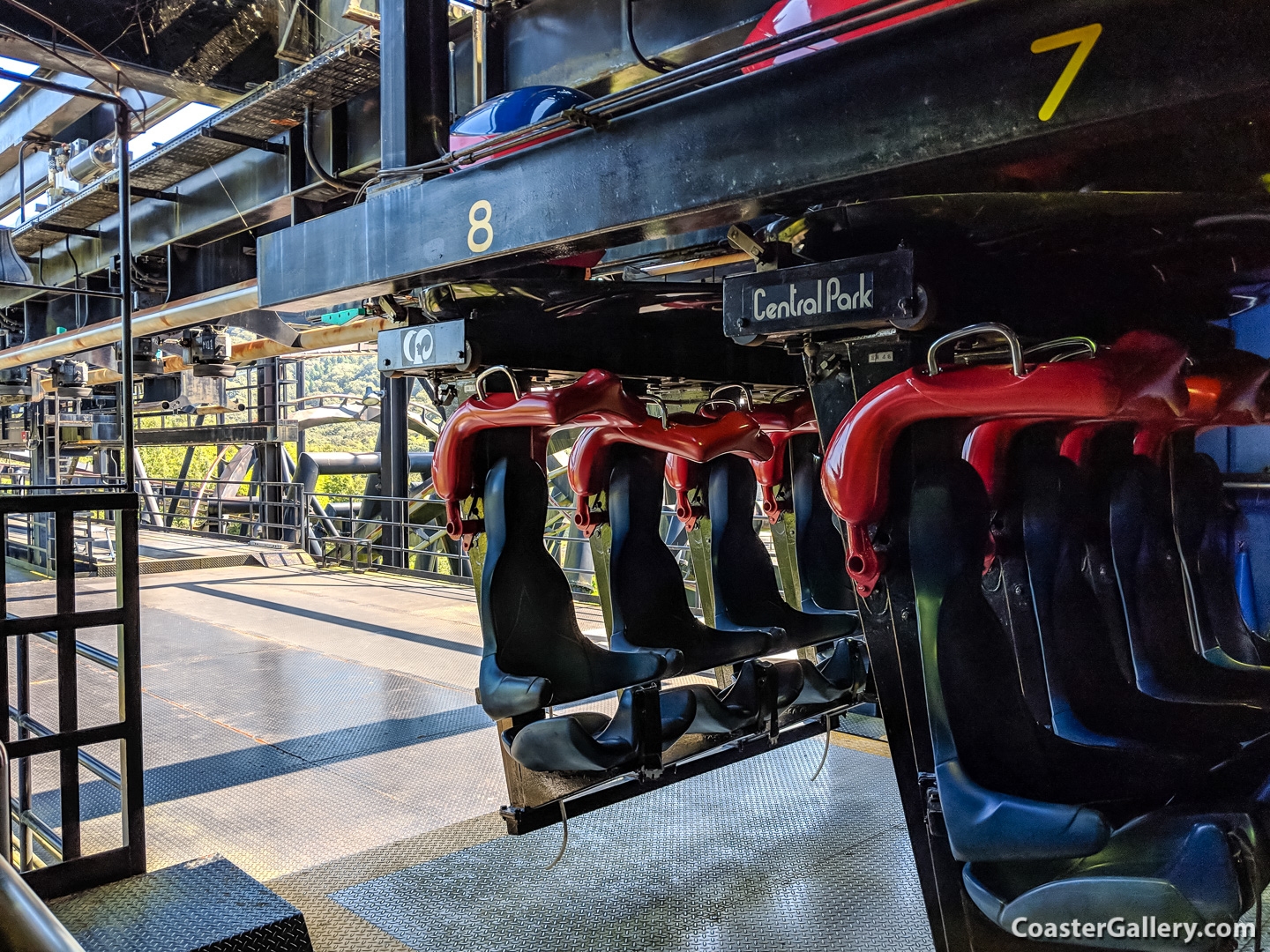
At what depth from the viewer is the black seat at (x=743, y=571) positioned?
321 centimetres

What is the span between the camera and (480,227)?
183cm

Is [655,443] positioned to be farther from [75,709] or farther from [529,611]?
[75,709]

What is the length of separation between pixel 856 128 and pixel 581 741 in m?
1.70

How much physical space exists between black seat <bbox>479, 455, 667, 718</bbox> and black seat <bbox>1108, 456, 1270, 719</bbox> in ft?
3.95

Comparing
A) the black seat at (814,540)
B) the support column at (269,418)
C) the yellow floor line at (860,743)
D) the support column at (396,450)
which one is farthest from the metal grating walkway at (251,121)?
the support column at (269,418)

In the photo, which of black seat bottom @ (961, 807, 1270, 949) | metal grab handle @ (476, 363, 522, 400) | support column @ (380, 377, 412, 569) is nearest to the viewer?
black seat bottom @ (961, 807, 1270, 949)

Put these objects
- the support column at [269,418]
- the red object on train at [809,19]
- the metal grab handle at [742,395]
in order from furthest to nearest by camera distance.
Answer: the support column at [269,418] < the metal grab handle at [742,395] < the red object on train at [809,19]

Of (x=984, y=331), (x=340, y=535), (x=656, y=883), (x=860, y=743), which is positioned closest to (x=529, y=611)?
(x=656, y=883)

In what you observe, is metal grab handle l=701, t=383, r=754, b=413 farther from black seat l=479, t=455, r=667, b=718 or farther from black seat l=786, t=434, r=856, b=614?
black seat l=479, t=455, r=667, b=718

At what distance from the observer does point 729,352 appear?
122 inches

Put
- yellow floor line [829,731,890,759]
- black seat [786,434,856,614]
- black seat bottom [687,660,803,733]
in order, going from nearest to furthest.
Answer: black seat bottom [687,660,803,733]
black seat [786,434,856,614]
yellow floor line [829,731,890,759]

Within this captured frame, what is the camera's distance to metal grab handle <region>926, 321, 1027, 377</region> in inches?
60.0

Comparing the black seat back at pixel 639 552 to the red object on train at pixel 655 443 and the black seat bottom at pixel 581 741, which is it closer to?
the red object on train at pixel 655 443

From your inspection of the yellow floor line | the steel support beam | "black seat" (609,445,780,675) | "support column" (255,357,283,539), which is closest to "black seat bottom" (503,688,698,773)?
"black seat" (609,445,780,675)
